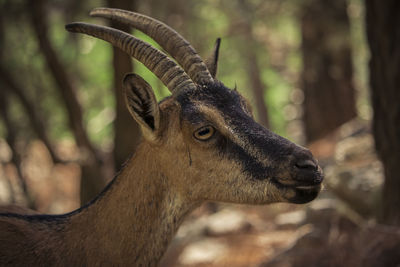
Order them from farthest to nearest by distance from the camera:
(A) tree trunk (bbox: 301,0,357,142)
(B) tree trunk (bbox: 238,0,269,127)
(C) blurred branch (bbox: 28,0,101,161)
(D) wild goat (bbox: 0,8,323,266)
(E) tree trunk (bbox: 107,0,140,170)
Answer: (A) tree trunk (bbox: 301,0,357,142), (B) tree trunk (bbox: 238,0,269,127), (C) blurred branch (bbox: 28,0,101,161), (E) tree trunk (bbox: 107,0,140,170), (D) wild goat (bbox: 0,8,323,266)

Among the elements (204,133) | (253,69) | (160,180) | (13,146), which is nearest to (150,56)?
(204,133)

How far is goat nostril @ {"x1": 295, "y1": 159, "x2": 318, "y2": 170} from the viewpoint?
3420 millimetres

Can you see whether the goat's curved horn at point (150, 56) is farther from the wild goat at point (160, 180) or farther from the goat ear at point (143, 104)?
the goat ear at point (143, 104)

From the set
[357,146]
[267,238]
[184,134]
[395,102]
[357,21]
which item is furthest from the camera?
[357,21]

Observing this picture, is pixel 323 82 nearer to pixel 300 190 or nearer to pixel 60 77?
pixel 60 77

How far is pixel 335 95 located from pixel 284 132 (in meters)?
13.9

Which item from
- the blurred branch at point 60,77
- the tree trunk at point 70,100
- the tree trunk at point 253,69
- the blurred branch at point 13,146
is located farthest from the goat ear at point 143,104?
the tree trunk at point 253,69

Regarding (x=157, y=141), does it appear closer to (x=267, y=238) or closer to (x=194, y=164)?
(x=194, y=164)

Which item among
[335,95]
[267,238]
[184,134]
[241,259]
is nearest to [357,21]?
[335,95]

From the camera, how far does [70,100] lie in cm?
890

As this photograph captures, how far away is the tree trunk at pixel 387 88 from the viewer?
6062mm

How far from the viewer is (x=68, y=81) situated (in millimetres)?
8844

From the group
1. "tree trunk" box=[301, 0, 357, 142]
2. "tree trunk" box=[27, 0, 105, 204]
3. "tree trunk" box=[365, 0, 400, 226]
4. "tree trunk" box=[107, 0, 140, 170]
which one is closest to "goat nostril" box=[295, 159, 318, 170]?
"tree trunk" box=[365, 0, 400, 226]

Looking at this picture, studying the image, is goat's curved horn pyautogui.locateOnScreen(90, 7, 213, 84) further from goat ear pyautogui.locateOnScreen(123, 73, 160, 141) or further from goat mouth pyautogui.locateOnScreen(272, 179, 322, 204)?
goat mouth pyautogui.locateOnScreen(272, 179, 322, 204)
